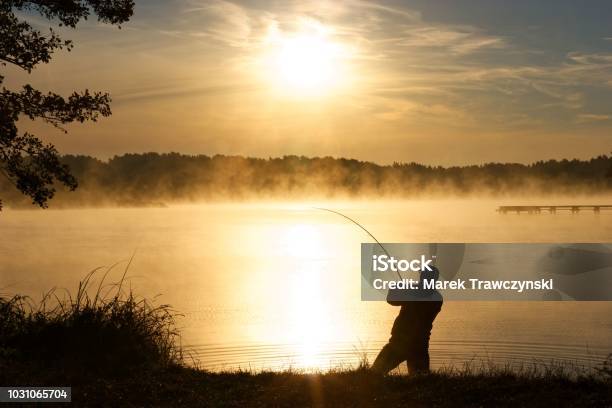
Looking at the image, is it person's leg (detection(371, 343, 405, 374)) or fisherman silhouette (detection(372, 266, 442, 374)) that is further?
fisherman silhouette (detection(372, 266, 442, 374))

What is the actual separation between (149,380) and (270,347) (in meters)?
9.05

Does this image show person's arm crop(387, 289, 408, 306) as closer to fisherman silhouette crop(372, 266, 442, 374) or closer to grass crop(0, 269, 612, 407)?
fisherman silhouette crop(372, 266, 442, 374)

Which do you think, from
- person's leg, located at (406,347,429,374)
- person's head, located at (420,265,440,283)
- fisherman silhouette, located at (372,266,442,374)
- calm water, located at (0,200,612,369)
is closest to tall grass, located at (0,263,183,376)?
fisherman silhouette, located at (372,266,442,374)

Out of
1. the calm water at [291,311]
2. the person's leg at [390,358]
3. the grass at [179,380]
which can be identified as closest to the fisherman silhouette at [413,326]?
the person's leg at [390,358]

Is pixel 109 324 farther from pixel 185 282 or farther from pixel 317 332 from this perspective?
pixel 185 282

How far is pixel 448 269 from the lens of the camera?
46.6 metres

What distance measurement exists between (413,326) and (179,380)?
12.0ft

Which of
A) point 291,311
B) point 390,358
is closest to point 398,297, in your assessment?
point 390,358

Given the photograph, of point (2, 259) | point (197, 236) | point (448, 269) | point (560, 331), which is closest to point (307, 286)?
point (448, 269)

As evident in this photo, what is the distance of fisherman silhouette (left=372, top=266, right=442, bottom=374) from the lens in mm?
11766

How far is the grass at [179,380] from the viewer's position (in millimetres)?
8922

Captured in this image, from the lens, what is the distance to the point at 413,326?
11852 mm

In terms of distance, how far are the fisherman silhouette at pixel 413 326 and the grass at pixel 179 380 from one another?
5.03 ft

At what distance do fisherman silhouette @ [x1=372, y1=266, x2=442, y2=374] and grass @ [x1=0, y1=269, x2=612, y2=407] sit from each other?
1533 millimetres
